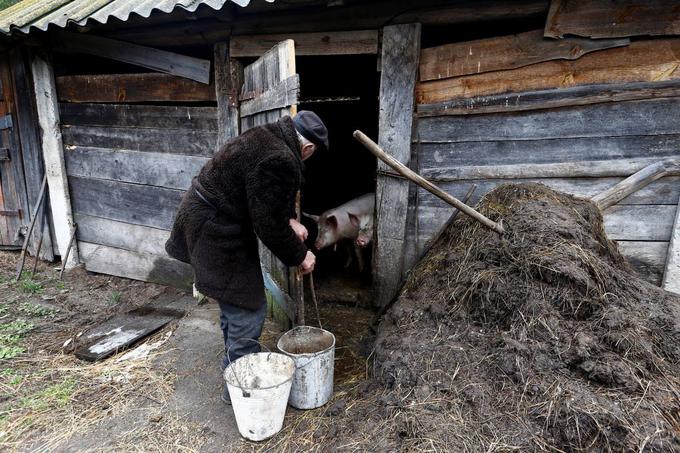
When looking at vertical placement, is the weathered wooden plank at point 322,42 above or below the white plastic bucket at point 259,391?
above

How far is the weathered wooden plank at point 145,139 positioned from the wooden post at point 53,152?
17 centimetres

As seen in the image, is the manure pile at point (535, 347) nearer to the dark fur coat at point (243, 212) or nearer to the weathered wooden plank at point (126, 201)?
the dark fur coat at point (243, 212)

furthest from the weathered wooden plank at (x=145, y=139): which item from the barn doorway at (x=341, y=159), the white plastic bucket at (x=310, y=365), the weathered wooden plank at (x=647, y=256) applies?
the weathered wooden plank at (x=647, y=256)

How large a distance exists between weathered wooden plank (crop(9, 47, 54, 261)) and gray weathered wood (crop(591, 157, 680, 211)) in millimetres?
6533

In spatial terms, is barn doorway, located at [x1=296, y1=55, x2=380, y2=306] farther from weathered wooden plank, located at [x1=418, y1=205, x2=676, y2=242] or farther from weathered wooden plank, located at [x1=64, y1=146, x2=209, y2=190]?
weathered wooden plank, located at [x1=418, y1=205, x2=676, y2=242]

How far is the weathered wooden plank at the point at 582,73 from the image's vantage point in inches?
122

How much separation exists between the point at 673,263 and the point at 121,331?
16.3 ft

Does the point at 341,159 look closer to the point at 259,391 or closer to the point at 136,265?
the point at 136,265

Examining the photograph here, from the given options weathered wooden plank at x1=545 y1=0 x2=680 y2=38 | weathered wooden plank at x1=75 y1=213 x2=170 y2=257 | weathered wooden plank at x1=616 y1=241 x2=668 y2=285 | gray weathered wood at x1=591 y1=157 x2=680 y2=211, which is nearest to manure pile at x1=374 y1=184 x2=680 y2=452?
gray weathered wood at x1=591 y1=157 x2=680 y2=211

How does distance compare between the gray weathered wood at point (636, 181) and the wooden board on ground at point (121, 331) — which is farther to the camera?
the wooden board on ground at point (121, 331)

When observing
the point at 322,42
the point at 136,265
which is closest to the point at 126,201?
the point at 136,265

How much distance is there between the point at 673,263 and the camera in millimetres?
3387

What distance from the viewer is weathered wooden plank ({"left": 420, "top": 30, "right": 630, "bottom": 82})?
125 inches

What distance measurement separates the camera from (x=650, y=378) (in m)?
2.15
